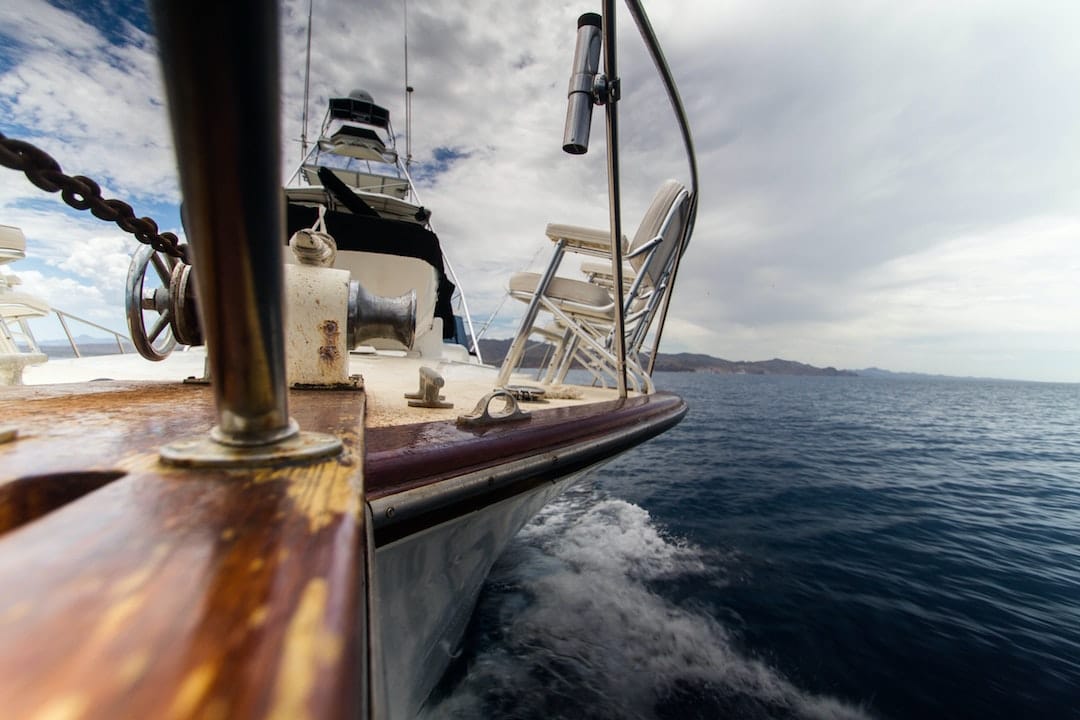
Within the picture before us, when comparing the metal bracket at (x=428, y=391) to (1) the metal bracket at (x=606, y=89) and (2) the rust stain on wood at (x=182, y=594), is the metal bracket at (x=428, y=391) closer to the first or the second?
(2) the rust stain on wood at (x=182, y=594)

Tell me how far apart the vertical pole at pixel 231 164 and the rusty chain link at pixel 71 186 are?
91 cm

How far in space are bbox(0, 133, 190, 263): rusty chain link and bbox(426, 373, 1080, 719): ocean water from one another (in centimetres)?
216

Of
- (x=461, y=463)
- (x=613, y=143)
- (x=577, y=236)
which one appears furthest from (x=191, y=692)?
(x=577, y=236)

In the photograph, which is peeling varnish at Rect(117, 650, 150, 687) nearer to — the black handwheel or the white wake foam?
the black handwheel

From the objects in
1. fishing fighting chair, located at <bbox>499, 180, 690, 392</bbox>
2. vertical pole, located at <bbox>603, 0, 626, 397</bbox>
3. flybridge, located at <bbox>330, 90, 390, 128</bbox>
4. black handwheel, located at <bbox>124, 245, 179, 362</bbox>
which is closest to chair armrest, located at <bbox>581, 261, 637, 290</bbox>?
fishing fighting chair, located at <bbox>499, 180, 690, 392</bbox>

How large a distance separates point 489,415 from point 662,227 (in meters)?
1.94

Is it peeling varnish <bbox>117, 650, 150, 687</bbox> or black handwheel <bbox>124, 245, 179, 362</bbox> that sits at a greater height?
black handwheel <bbox>124, 245, 179, 362</bbox>

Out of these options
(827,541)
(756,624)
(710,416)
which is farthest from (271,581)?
(710,416)

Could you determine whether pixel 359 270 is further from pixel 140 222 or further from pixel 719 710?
pixel 719 710

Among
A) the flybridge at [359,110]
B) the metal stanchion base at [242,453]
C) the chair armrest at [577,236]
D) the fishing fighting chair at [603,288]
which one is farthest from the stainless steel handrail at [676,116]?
the flybridge at [359,110]

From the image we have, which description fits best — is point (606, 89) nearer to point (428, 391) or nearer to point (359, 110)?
point (428, 391)

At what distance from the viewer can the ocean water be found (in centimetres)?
201

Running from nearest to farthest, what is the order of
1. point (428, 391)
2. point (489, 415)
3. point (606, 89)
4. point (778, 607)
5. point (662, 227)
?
point (489, 415), point (428, 391), point (606, 89), point (662, 227), point (778, 607)

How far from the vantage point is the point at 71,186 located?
2.80 ft
